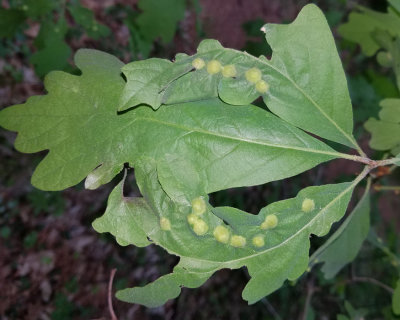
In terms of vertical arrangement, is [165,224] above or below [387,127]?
above

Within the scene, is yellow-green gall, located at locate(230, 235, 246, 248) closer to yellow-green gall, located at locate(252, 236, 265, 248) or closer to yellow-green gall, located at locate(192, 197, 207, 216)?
yellow-green gall, located at locate(252, 236, 265, 248)

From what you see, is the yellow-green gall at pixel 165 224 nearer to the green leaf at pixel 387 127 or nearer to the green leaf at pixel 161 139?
the green leaf at pixel 161 139

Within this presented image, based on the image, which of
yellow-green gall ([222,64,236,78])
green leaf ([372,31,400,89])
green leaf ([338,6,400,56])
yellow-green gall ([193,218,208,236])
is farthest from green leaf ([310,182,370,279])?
green leaf ([338,6,400,56])

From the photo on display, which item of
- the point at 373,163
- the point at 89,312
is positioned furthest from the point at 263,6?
the point at 373,163

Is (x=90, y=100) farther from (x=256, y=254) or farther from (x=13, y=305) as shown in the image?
(x=13, y=305)

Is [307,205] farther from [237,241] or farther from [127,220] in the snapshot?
[127,220]

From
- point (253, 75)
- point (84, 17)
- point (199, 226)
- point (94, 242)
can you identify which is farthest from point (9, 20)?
point (199, 226)

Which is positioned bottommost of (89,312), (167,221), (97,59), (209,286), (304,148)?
(209,286)
